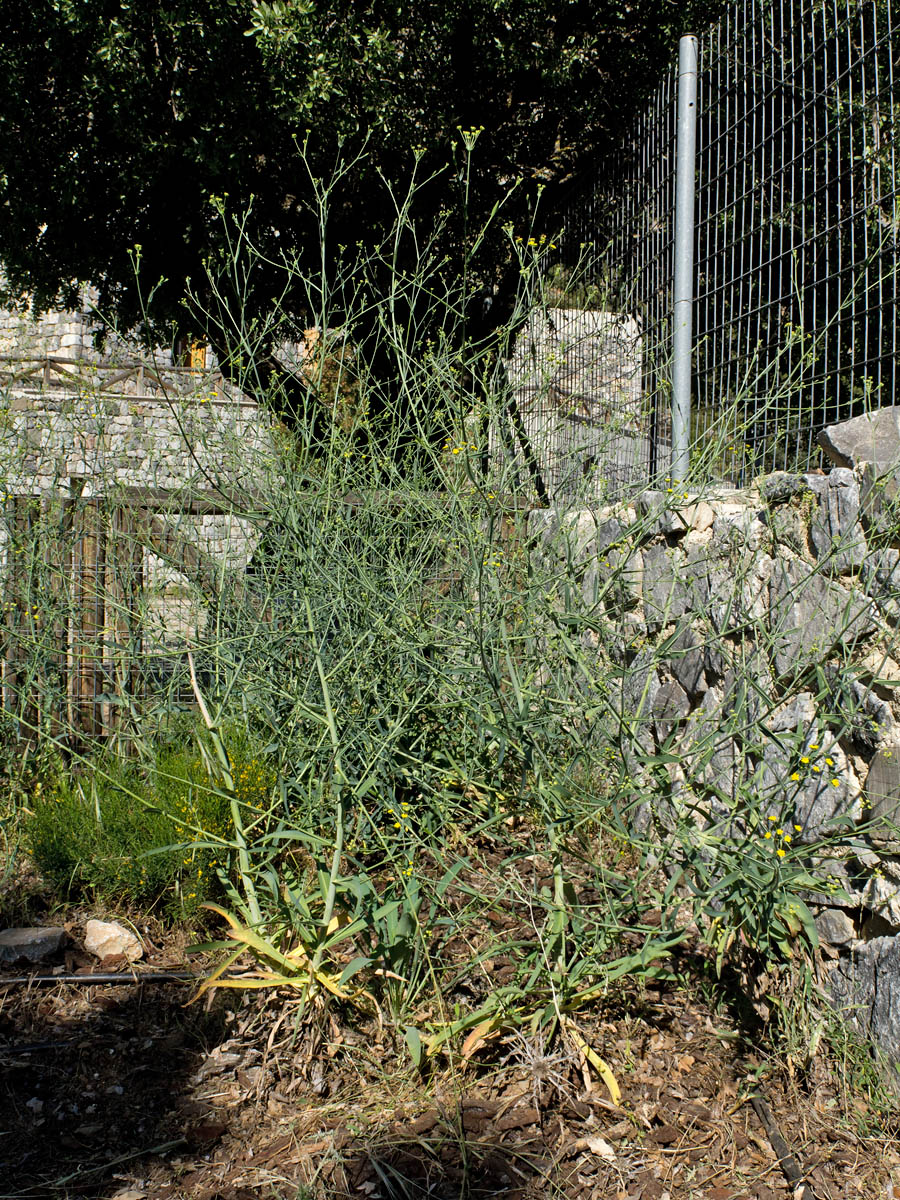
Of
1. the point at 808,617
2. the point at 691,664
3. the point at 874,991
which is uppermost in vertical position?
the point at 808,617

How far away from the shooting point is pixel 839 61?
8.06 feet

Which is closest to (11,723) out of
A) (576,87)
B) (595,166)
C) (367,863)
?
(367,863)

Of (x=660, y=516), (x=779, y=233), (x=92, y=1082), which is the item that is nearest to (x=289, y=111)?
(x=779, y=233)

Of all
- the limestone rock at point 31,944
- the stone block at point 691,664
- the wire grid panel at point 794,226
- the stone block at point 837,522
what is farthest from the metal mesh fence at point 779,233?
the limestone rock at point 31,944

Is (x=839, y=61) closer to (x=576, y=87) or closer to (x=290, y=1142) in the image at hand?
(x=290, y=1142)

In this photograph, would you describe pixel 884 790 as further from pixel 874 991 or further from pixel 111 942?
pixel 111 942

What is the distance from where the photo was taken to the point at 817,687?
2330mm

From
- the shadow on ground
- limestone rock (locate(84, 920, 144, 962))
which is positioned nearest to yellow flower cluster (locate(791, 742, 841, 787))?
the shadow on ground

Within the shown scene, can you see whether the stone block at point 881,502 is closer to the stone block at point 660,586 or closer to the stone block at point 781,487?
the stone block at point 781,487

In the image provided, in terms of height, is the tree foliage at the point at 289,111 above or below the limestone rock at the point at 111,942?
above

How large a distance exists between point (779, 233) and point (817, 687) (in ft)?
4.40

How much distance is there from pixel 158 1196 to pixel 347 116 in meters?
5.20

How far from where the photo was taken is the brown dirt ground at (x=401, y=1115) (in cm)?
176

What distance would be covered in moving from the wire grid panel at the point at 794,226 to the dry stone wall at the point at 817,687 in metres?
0.22
